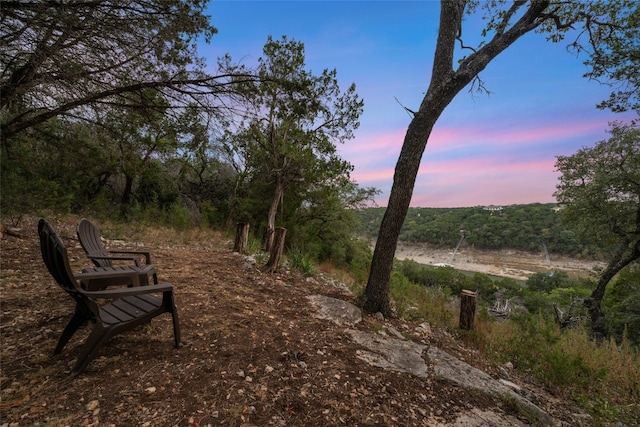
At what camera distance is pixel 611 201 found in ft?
35.4

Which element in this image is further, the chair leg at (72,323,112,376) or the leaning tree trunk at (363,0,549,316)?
the leaning tree trunk at (363,0,549,316)

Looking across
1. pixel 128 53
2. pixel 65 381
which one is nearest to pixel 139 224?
pixel 128 53

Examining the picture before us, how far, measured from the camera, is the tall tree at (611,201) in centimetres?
1037

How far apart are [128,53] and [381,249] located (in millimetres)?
4514

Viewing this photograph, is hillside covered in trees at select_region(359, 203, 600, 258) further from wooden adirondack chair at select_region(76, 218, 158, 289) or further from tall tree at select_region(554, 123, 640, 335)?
wooden adirondack chair at select_region(76, 218, 158, 289)

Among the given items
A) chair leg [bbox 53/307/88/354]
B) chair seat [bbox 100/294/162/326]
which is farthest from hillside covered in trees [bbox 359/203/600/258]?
chair leg [bbox 53/307/88/354]

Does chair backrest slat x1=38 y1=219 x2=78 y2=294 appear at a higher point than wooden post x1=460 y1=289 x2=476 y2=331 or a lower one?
higher

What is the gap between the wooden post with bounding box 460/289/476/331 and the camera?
175 inches

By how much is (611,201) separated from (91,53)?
16116mm

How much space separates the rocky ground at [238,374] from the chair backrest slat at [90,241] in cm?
64

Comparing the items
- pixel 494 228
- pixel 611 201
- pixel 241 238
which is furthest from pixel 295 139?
pixel 494 228

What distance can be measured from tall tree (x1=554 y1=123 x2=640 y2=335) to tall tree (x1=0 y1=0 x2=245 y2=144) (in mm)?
14124

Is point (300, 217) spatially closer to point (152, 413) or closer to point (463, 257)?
point (152, 413)

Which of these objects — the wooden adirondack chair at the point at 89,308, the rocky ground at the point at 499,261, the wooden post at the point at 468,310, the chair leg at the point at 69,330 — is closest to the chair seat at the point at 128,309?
the wooden adirondack chair at the point at 89,308
